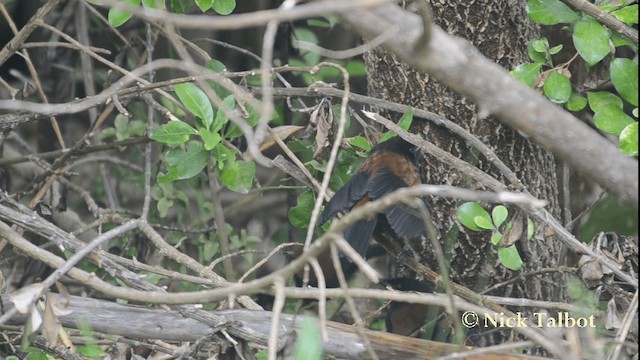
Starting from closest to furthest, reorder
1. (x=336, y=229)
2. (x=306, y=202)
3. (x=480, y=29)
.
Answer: (x=336, y=229), (x=480, y=29), (x=306, y=202)

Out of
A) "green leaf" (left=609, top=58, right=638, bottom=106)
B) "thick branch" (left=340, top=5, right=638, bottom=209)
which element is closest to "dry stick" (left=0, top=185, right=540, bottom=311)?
"thick branch" (left=340, top=5, right=638, bottom=209)

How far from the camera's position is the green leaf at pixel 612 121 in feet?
7.52

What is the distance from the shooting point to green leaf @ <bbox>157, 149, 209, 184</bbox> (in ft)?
8.75

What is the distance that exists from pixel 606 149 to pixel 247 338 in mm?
975

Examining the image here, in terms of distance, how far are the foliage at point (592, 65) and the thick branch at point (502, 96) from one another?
0.64m

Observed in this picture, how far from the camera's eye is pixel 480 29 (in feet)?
8.86

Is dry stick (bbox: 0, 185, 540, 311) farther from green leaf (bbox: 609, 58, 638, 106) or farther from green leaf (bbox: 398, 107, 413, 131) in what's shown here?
green leaf (bbox: 609, 58, 638, 106)

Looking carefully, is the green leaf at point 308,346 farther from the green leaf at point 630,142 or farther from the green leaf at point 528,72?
the green leaf at point 528,72

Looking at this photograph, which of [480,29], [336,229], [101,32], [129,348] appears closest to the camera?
[336,229]

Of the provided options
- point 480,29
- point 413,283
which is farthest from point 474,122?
point 413,283

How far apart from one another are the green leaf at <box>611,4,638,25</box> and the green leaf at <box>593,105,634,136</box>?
0.23m

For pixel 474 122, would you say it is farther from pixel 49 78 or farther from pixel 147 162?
pixel 49 78

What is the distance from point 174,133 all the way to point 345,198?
1.83 ft

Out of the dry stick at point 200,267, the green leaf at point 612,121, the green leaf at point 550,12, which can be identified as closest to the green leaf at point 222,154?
the dry stick at point 200,267
